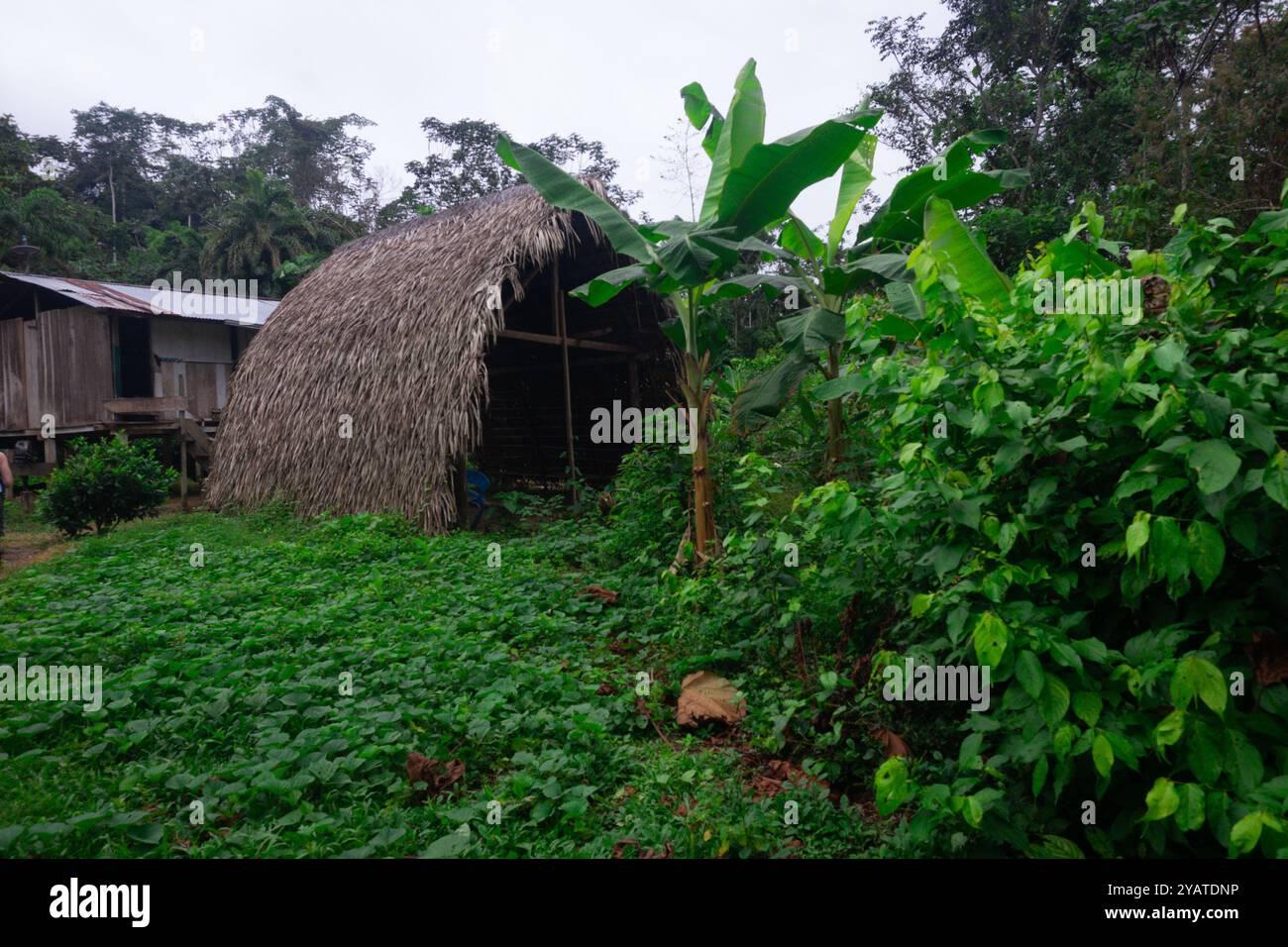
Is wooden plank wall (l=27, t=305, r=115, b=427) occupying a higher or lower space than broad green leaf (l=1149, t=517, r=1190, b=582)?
higher

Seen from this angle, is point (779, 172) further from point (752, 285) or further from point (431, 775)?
point (431, 775)

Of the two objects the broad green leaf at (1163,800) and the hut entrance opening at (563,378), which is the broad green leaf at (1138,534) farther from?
the hut entrance opening at (563,378)

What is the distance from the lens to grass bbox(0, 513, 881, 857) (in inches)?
99.1

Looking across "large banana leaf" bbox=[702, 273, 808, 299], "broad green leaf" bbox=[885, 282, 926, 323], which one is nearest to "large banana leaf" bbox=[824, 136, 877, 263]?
"large banana leaf" bbox=[702, 273, 808, 299]

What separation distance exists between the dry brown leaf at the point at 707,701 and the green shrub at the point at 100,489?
713 cm

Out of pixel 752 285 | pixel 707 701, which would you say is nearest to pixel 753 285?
pixel 752 285

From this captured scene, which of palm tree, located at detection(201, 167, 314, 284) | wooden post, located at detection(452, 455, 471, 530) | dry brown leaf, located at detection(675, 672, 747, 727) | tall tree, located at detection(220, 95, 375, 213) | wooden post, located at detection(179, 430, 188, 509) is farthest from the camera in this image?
tall tree, located at detection(220, 95, 375, 213)

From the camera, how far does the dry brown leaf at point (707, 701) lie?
346 centimetres

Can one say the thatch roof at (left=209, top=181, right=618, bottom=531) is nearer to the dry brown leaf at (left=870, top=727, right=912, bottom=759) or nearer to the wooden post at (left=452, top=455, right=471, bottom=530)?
the wooden post at (left=452, top=455, right=471, bottom=530)

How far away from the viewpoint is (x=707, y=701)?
11.6 feet

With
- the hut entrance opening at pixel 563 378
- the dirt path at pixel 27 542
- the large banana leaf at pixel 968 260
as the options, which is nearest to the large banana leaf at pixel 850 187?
the large banana leaf at pixel 968 260

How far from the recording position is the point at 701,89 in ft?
17.9

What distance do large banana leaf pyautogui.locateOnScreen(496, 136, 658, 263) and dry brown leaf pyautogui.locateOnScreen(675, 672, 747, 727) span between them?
275 centimetres
